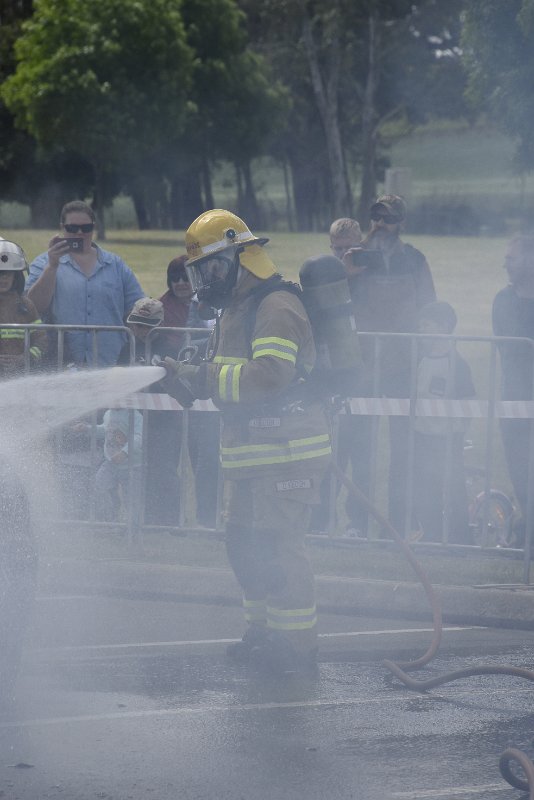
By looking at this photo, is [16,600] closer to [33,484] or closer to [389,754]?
[389,754]

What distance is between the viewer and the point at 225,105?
167 feet

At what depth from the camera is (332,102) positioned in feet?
159

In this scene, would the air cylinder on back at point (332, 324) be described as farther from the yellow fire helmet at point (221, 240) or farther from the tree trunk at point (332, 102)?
the tree trunk at point (332, 102)

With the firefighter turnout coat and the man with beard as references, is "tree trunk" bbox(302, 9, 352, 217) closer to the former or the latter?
the man with beard

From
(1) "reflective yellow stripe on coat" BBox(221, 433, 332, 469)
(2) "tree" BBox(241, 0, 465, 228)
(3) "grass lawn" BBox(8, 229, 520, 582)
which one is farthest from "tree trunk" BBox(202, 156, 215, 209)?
(1) "reflective yellow stripe on coat" BBox(221, 433, 332, 469)

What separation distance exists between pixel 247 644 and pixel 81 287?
3339 millimetres

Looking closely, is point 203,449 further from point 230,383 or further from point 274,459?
point 230,383


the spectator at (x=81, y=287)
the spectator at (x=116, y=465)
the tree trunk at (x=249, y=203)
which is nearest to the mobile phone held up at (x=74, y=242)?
the spectator at (x=81, y=287)

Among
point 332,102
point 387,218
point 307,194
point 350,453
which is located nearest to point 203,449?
point 350,453

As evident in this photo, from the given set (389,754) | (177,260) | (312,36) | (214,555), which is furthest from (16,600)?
(312,36)

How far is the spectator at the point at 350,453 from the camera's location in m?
7.97

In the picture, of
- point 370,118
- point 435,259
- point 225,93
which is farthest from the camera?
point 225,93

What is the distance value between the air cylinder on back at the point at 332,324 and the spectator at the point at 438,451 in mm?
2056

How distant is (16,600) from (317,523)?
3.16 metres
